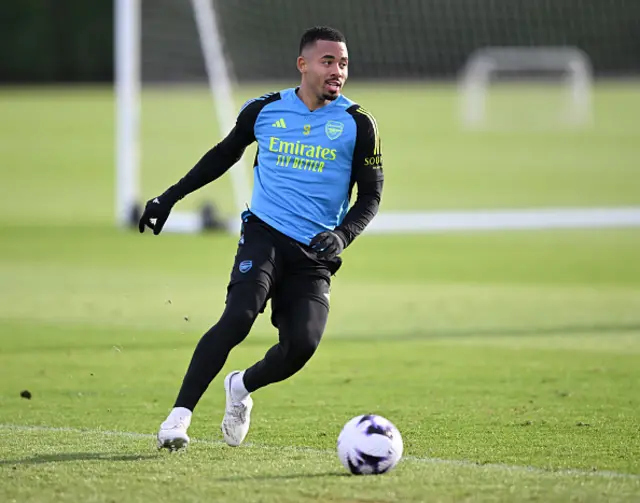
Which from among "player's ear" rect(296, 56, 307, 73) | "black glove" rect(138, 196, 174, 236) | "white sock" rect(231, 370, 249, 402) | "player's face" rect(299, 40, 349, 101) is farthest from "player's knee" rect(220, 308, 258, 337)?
"player's ear" rect(296, 56, 307, 73)

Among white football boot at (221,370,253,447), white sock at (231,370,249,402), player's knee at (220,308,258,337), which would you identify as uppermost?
Result: player's knee at (220,308,258,337)

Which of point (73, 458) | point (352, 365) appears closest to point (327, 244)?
point (73, 458)

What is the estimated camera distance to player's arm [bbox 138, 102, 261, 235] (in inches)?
291

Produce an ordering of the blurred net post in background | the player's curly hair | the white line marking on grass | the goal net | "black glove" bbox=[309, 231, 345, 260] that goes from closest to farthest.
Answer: the white line marking on grass, "black glove" bbox=[309, 231, 345, 260], the player's curly hair, the goal net, the blurred net post in background

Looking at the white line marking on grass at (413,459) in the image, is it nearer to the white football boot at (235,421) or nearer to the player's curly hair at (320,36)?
the white football boot at (235,421)

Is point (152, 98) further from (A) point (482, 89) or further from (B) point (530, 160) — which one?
(B) point (530, 160)

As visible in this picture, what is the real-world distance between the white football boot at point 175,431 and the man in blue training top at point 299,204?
46 centimetres

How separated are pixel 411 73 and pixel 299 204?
19.3 m

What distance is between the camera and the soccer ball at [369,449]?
6367mm

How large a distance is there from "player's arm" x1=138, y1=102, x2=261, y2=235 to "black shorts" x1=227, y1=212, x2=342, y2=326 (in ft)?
1.60

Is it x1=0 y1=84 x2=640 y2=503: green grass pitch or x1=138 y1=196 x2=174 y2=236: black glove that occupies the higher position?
x1=138 y1=196 x2=174 y2=236: black glove

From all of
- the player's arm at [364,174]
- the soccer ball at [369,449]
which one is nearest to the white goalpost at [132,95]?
the player's arm at [364,174]

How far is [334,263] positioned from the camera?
7.29 m

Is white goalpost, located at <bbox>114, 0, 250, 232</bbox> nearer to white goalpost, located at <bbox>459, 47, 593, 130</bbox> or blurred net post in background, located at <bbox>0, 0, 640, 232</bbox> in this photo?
blurred net post in background, located at <bbox>0, 0, 640, 232</bbox>
